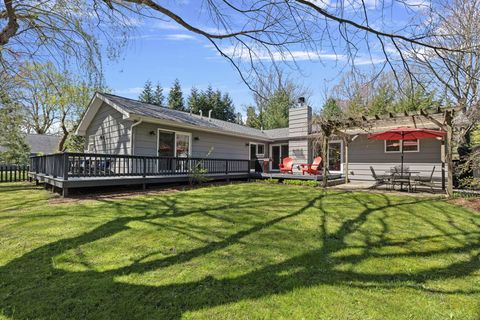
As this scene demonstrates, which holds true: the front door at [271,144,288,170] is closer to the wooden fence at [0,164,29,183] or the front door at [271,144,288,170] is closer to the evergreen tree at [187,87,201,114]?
the wooden fence at [0,164,29,183]

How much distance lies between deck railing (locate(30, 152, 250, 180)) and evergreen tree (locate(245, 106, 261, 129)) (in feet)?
59.9

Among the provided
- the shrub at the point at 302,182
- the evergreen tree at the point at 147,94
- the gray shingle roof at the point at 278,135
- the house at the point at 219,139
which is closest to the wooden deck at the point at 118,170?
the house at the point at 219,139

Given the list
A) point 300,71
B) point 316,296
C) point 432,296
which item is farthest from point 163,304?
point 300,71

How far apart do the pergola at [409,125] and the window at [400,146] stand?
2.33 feet

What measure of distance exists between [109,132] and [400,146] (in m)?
12.7

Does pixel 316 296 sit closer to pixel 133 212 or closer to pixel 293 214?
pixel 293 214

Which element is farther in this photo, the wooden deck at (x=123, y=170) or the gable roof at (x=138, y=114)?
the gable roof at (x=138, y=114)

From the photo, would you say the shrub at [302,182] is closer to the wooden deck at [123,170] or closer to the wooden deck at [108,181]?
the wooden deck at [123,170]

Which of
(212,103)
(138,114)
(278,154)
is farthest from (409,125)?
(212,103)

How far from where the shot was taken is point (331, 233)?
4363mm

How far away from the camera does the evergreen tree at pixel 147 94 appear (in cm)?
3272

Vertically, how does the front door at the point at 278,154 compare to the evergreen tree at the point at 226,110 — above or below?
below

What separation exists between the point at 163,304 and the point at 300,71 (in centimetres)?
337

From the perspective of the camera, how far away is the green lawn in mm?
2295
